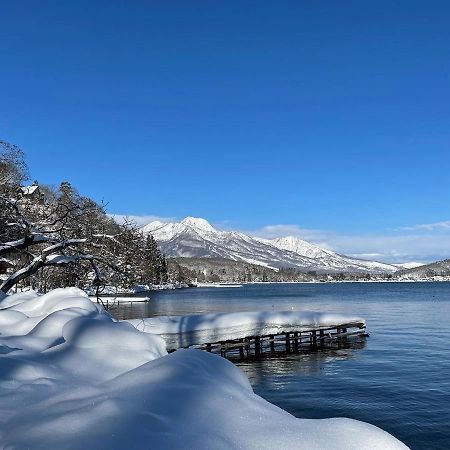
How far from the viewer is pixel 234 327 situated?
26.4 metres

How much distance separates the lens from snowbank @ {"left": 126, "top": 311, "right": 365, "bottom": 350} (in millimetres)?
23639

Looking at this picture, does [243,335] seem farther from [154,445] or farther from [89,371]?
[154,445]

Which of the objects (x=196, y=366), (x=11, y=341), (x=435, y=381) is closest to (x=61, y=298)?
(x=11, y=341)

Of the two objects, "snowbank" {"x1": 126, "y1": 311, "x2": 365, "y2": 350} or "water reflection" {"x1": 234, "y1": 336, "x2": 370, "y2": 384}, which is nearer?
"water reflection" {"x1": 234, "y1": 336, "x2": 370, "y2": 384}

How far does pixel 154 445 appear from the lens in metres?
2.90

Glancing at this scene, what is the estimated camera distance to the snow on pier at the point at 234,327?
23.8 metres

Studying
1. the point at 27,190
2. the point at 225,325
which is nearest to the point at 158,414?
the point at 225,325

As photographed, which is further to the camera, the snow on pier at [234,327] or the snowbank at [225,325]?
the snow on pier at [234,327]

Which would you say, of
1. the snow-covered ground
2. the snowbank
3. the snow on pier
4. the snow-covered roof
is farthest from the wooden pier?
the snow-covered ground

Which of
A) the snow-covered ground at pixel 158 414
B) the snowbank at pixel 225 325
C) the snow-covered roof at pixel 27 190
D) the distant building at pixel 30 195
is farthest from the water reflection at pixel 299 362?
the snow-covered ground at pixel 158 414

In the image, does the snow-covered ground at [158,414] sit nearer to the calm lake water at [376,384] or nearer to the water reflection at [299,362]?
the calm lake water at [376,384]

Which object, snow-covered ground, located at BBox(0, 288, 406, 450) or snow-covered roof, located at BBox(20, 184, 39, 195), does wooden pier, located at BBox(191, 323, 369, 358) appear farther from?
snow-covered ground, located at BBox(0, 288, 406, 450)

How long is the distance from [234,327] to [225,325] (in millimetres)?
545

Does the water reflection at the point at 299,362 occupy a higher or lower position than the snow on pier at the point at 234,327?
lower
